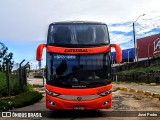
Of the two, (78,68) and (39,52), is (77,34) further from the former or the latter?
(39,52)

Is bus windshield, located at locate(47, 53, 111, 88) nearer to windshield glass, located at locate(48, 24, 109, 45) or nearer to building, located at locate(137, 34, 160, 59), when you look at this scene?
windshield glass, located at locate(48, 24, 109, 45)

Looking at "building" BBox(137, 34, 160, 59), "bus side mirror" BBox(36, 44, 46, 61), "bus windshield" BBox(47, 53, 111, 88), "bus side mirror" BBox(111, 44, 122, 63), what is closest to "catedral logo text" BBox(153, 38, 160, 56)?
"building" BBox(137, 34, 160, 59)

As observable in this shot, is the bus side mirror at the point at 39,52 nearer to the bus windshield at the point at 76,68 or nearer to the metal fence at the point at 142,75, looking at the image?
the bus windshield at the point at 76,68

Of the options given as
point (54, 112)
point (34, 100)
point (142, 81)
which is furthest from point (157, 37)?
point (54, 112)

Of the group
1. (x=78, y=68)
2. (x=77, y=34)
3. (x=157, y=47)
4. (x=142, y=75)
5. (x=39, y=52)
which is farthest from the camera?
(x=157, y=47)

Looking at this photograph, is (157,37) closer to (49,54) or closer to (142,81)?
(142,81)

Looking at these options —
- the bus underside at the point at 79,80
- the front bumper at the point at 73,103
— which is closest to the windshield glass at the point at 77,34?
the bus underside at the point at 79,80

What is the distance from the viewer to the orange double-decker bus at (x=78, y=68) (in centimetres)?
1630

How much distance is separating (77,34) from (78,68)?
1398 mm

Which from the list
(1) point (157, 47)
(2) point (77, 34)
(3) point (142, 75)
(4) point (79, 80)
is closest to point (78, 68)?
(4) point (79, 80)

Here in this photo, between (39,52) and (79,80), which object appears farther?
(39,52)

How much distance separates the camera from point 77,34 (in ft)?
56.0

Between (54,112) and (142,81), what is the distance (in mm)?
39008

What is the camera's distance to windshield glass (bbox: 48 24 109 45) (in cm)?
1691
